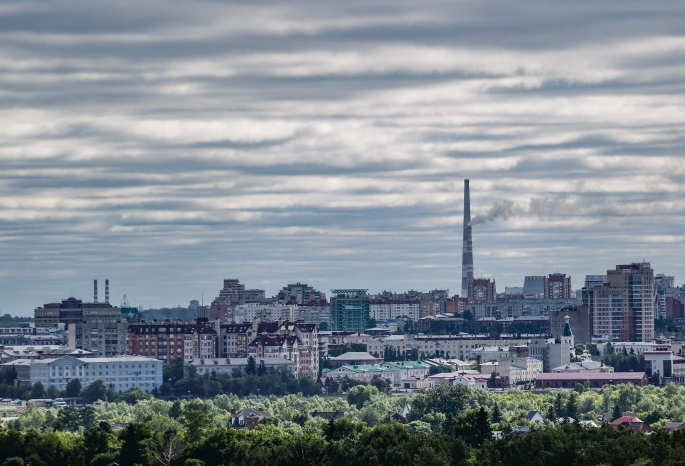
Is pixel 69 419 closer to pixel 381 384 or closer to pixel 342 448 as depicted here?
pixel 342 448

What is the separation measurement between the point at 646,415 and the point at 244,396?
4966 centimetres

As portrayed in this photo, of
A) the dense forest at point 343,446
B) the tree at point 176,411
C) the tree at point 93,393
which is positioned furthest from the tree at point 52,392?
the dense forest at point 343,446

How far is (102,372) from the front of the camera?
634 ft

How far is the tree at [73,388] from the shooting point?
182 m

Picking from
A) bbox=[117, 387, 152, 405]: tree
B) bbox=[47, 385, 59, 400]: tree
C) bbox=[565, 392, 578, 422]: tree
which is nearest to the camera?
bbox=[565, 392, 578, 422]: tree

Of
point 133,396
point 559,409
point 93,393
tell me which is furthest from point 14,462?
point 93,393

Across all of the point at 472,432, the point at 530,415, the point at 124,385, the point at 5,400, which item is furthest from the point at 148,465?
the point at 124,385

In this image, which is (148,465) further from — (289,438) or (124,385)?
(124,385)

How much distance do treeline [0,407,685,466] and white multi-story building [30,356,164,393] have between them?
8855 cm

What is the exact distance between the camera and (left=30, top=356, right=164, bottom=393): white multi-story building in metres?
190

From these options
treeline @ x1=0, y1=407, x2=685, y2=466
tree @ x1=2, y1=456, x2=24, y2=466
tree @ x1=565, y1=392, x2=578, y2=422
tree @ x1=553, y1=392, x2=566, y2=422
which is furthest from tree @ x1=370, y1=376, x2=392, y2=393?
tree @ x1=2, y1=456, x2=24, y2=466

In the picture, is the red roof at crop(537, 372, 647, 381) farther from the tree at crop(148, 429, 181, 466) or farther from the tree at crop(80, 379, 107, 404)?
the tree at crop(148, 429, 181, 466)

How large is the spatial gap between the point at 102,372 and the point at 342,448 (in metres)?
105

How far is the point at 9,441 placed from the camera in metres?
97.9
